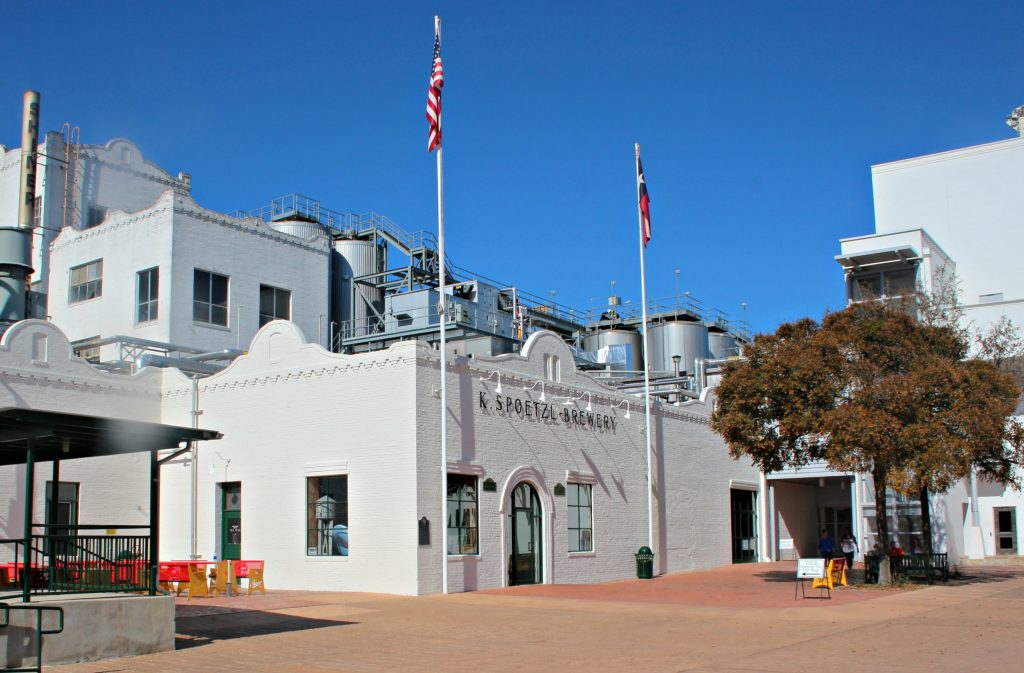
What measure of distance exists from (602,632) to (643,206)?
703 inches

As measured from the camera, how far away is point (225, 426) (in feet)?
90.5

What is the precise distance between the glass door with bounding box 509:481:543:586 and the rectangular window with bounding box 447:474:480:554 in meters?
1.57

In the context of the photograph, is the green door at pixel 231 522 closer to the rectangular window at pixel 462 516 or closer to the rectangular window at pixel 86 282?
the rectangular window at pixel 462 516

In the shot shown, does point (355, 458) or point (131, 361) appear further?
point (131, 361)

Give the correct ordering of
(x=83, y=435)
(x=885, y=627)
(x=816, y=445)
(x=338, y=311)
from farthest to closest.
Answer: (x=338, y=311), (x=816, y=445), (x=885, y=627), (x=83, y=435)

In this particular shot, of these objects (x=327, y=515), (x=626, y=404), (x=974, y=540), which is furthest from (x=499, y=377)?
(x=974, y=540)

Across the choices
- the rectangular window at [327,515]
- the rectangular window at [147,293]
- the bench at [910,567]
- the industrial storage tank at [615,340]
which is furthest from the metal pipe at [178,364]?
the industrial storage tank at [615,340]

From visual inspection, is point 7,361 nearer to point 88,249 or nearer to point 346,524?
point 346,524

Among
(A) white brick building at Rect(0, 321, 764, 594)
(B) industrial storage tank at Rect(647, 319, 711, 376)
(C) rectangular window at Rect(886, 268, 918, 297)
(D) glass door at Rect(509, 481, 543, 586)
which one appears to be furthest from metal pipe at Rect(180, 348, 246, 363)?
(C) rectangular window at Rect(886, 268, 918, 297)

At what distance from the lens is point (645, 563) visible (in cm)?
3061

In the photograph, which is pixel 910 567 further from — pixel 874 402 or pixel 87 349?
pixel 87 349

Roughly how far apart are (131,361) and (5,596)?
753 inches

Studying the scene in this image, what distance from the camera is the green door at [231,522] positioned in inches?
1065

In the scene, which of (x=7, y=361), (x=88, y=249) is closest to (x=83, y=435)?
(x=7, y=361)
